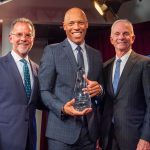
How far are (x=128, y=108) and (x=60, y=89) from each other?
Answer: 0.46m

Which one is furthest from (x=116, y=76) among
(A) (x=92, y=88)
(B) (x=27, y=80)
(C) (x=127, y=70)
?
(B) (x=27, y=80)

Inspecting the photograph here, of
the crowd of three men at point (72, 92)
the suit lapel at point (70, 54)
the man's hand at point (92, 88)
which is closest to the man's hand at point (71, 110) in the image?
the crowd of three men at point (72, 92)

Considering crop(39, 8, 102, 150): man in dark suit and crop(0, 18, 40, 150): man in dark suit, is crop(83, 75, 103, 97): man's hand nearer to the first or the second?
crop(39, 8, 102, 150): man in dark suit

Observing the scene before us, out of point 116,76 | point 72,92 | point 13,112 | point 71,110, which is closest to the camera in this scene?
point 71,110

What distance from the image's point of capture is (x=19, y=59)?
2.31 meters

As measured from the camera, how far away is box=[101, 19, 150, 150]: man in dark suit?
7.16 ft

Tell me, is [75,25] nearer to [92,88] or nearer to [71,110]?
[92,88]

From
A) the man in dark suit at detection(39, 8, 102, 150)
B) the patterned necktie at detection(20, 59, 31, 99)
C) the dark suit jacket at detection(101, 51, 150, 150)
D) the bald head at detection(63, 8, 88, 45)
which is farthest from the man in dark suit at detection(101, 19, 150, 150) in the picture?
the patterned necktie at detection(20, 59, 31, 99)

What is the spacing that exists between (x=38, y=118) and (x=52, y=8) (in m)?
1.90

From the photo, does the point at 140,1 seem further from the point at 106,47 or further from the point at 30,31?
the point at 30,31

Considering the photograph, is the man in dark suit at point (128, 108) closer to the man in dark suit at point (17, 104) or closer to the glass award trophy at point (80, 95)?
the glass award trophy at point (80, 95)

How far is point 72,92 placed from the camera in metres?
2.02

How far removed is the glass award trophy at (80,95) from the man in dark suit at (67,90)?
0.08ft

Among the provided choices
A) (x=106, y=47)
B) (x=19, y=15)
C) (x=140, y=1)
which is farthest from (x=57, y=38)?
(x=140, y=1)
